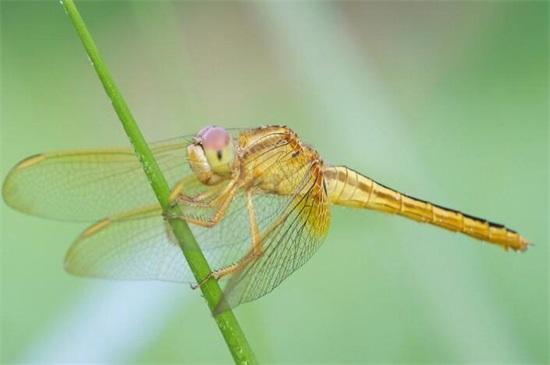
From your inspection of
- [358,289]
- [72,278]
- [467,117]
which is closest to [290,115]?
[467,117]

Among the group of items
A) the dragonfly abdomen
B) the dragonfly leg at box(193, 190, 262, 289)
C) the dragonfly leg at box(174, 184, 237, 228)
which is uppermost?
the dragonfly abdomen

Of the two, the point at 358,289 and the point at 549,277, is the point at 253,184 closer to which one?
the point at 358,289

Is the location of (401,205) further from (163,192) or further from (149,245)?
(163,192)

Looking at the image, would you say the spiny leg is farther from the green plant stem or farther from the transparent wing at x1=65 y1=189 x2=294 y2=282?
the green plant stem

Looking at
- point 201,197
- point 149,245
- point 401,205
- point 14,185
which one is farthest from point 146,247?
point 401,205

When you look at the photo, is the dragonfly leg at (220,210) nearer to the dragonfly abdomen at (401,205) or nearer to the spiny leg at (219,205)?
the spiny leg at (219,205)

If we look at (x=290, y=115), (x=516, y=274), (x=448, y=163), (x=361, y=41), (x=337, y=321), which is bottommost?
(x=337, y=321)

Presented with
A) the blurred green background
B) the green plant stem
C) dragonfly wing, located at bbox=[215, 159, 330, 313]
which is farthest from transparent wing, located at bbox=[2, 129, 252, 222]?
the green plant stem
